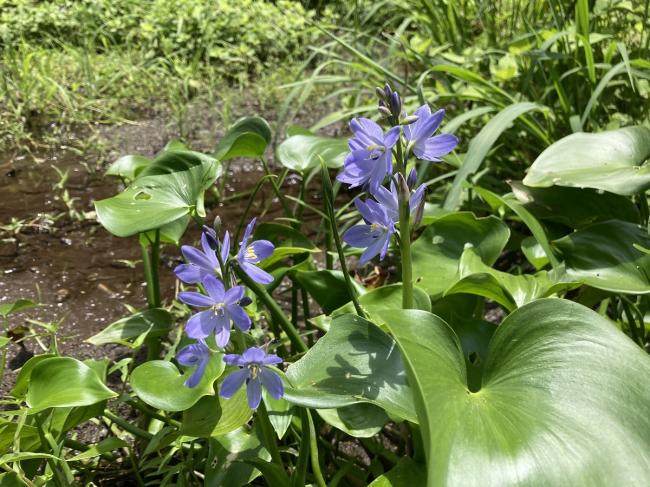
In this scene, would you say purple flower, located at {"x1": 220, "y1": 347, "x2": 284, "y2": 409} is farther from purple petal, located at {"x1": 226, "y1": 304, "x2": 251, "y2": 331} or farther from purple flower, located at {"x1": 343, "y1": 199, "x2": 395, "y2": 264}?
purple flower, located at {"x1": 343, "y1": 199, "x2": 395, "y2": 264}

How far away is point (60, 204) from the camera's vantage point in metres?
2.47

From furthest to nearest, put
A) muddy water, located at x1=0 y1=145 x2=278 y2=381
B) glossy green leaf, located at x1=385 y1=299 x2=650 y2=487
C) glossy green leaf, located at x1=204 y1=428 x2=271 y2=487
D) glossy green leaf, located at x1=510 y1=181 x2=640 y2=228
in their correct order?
muddy water, located at x1=0 y1=145 x2=278 y2=381
glossy green leaf, located at x1=510 y1=181 x2=640 y2=228
glossy green leaf, located at x1=204 y1=428 x2=271 y2=487
glossy green leaf, located at x1=385 y1=299 x2=650 y2=487

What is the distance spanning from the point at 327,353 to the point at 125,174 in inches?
31.2

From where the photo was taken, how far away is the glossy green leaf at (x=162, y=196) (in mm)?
1162

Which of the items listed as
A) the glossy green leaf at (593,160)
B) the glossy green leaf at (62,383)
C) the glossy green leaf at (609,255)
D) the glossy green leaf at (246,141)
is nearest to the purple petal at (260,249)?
the glossy green leaf at (62,383)

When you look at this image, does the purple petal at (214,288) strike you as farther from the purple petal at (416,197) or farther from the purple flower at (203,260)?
the purple petal at (416,197)

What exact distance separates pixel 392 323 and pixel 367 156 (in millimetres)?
210

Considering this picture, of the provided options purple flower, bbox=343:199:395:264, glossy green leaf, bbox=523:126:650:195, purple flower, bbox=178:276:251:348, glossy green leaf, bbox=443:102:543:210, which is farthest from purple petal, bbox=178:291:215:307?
glossy green leaf, bbox=443:102:543:210

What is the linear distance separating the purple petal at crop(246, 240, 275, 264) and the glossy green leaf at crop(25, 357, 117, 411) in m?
0.33

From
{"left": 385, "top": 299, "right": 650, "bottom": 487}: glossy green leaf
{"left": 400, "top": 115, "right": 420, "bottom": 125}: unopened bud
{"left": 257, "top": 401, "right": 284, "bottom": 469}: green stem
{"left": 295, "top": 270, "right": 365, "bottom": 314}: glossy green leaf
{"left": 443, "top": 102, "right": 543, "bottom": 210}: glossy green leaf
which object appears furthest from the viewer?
{"left": 443, "top": 102, "right": 543, "bottom": 210}: glossy green leaf

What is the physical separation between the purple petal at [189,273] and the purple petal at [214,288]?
0.04 m

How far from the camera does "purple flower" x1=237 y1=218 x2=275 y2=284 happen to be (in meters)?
0.85

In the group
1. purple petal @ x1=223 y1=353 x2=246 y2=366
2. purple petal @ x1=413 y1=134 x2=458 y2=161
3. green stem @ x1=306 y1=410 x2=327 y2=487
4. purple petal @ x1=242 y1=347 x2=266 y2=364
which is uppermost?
purple petal @ x1=413 y1=134 x2=458 y2=161

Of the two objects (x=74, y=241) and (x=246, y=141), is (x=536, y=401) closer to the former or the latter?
(x=246, y=141)
